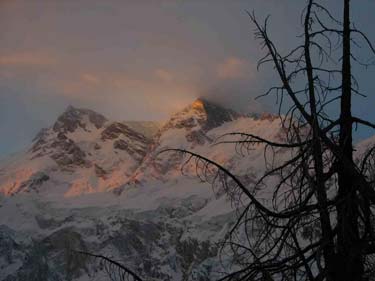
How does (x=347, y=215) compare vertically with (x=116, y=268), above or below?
above

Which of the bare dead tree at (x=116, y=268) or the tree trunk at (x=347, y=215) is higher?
the tree trunk at (x=347, y=215)

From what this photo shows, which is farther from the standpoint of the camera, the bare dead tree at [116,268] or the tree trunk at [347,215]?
the bare dead tree at [116,268]

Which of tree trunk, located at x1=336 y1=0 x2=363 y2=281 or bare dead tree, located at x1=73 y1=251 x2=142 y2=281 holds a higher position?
tree trunk, located at x1=336 y1=0 x2=363 y2=281

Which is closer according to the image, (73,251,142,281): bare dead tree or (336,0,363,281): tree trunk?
(336,0,363,281): tree trunk

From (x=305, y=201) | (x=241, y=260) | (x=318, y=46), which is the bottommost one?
(x=241, y=260)

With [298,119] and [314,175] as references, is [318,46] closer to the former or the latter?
[298,119]

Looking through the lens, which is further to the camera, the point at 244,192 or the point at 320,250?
the point at 244,192

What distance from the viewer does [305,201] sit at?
4.64m

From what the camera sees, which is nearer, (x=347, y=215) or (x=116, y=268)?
(x=347, y=215)

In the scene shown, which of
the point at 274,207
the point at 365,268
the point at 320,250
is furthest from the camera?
the point at 274,207

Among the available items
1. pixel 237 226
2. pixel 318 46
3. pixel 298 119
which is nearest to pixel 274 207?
pixel 237 226

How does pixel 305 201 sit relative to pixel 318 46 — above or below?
below

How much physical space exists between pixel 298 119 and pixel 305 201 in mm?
567

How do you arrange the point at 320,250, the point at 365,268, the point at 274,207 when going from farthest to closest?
1. the point at 274,207
2. the point at 365,268
3. the point at 320,250
